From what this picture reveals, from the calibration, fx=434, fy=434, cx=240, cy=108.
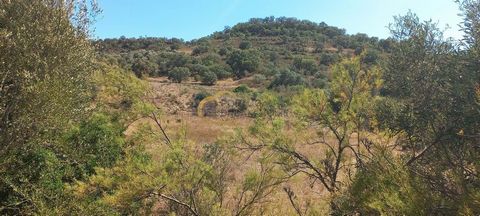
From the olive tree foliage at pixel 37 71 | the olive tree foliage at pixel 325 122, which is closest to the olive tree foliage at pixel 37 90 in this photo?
the olive tree foliage at pixel 37 71

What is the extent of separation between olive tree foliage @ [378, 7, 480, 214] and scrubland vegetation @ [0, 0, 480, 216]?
3cm

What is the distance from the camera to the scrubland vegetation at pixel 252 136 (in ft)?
26.9

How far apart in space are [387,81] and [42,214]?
874cm

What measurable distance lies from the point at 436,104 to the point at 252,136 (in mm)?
4619

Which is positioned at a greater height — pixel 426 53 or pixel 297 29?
pixel 297 29

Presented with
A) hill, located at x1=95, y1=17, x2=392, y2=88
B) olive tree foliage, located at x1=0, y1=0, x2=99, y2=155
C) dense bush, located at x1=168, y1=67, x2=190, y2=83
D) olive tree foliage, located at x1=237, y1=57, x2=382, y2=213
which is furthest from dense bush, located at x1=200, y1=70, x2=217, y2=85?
olive tree foliage, located at x1=237, y1=57, x2=382, y2=213

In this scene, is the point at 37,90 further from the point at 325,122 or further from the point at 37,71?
the point at 325,122

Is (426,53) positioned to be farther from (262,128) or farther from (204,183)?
(204,183)

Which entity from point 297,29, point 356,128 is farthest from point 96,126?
point 297,29

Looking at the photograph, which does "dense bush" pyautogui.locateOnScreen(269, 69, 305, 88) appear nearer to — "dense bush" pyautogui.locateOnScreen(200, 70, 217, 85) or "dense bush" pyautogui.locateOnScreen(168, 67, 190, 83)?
"dense bush" pyautogui.locateOnScreen(200, 70, 217, 85)

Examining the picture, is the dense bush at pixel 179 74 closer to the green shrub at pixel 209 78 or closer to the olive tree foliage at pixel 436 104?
the green shrub at pixel 209 78

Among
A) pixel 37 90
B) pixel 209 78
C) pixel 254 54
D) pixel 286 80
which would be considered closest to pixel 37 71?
pixel 37 90

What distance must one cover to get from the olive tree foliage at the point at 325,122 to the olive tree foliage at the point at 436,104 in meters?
0.54

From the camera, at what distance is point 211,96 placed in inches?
1629
